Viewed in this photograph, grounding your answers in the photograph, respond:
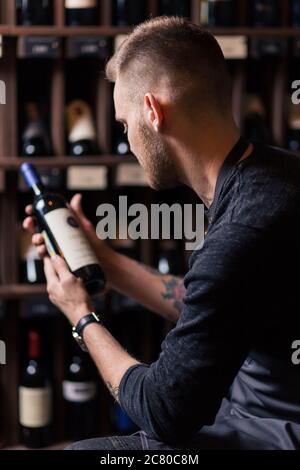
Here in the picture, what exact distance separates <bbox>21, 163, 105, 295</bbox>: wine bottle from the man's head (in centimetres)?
25

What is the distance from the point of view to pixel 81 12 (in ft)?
6.61

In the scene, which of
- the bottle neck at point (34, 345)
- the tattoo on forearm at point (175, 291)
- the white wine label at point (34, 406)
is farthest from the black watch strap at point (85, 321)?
the white wine label at point (34, 406)

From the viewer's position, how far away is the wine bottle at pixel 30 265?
82.7 inches

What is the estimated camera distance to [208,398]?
1.07m

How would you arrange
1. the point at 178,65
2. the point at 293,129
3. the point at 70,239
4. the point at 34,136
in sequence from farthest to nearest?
the point at 293,129
the point at 34,136
the point at 70,239
the point at 178,65

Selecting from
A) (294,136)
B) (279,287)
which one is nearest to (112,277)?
(279,287)

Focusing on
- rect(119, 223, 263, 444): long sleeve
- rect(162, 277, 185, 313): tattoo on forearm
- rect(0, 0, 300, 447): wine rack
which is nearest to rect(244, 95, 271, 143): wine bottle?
rect(0, 0, 300, 447): wine rack

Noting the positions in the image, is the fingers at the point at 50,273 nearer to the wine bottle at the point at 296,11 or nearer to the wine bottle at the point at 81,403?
the wine bottle at the point at 81,403

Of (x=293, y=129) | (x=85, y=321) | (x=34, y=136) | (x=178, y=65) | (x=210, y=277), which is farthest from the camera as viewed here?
(x=293, y=129)

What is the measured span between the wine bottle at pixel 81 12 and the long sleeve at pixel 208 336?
1.15 metres

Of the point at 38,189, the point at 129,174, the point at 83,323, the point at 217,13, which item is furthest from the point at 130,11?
the point at 83,323

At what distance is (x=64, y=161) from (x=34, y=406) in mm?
742

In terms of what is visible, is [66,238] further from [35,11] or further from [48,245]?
[35,11]
